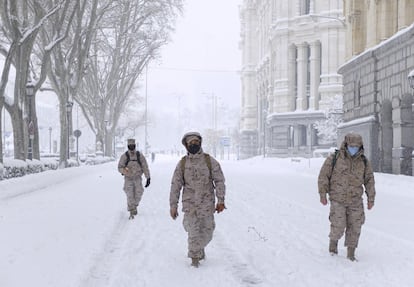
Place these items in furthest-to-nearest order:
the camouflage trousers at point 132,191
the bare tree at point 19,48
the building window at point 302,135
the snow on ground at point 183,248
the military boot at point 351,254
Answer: the building window at point 302,135 → the bare tree at point 19,48 → the camouflage trousers at point 132,191 → the military boot at point 351,254 → the snow on ground at point 183,248

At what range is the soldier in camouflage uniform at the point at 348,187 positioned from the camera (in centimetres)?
798

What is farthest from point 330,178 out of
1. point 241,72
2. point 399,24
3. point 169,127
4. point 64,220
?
point 169,127

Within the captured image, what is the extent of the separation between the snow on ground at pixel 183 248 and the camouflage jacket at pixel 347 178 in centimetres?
81

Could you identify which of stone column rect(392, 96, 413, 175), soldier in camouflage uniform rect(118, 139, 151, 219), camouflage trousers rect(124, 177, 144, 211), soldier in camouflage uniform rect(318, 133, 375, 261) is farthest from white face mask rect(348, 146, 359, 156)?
stone column rect(392, 96, 413, 175)

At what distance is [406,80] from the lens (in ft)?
74.0

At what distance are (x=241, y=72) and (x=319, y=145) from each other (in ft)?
117

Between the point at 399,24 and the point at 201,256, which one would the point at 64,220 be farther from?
the point at 399,24

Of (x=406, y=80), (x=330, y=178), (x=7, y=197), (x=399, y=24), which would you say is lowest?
(x=7, y=197)

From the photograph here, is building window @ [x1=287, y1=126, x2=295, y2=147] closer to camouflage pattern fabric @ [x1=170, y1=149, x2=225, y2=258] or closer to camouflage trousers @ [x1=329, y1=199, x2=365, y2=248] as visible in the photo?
camouflage trousers @ [x1=329, y1=199, x2=365, y2=248]

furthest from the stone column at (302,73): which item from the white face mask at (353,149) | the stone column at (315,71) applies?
the white face mask at (353,149)

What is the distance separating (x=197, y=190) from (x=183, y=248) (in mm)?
1522

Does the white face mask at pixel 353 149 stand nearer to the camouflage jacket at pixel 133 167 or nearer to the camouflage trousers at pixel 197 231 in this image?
the camouflage trousers at pixel 197 231

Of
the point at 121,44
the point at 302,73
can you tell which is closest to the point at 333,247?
the point at 121,44

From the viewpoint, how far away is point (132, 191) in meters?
13.0
